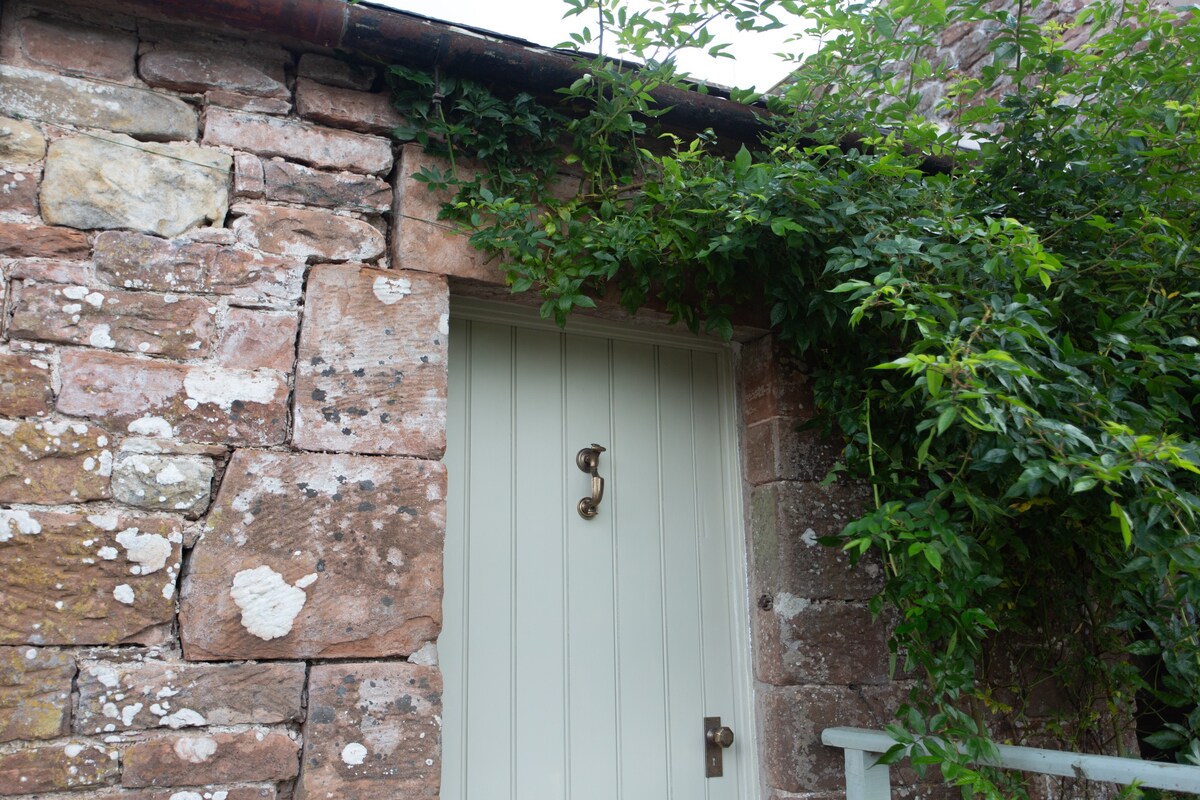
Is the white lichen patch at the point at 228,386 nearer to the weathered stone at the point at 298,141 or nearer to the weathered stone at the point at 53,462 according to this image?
the weathered stone at the point at 53,462

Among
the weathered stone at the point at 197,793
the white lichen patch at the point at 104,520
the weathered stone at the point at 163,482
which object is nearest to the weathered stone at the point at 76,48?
the weathered stone at the point at 163,482

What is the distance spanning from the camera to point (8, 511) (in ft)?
5.67

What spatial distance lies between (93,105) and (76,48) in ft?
0.48

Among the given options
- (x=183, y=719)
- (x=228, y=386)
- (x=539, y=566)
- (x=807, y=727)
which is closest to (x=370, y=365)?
(x=228, y=386)

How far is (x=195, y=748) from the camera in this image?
175 centimetres

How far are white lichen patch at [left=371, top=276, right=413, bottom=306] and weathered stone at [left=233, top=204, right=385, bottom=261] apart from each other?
0.08 metres

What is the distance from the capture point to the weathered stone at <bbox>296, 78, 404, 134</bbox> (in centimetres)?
220

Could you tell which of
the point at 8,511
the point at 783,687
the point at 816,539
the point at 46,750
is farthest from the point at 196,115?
the point at 783,687

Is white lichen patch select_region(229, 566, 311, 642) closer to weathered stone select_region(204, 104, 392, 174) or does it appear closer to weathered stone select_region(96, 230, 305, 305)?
weathered stone select_region(96, 230, 305, 305)

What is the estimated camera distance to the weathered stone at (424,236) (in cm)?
220

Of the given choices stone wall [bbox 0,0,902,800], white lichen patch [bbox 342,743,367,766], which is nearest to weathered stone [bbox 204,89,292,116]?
stone wall [bbox 0,0,902,800]

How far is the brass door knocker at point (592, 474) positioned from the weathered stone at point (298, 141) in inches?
37.5

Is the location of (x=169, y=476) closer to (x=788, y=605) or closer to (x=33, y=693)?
(x=33, y=693)

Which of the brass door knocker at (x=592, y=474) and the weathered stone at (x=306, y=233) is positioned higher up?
the weathered stone at (x=306, y=233)
